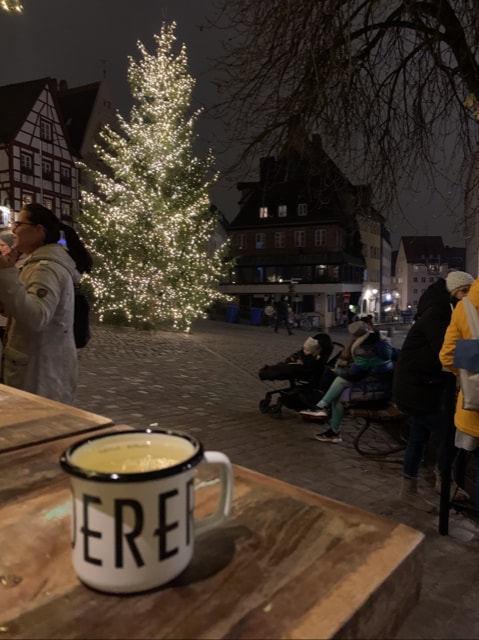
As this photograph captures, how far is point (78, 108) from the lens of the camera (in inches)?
1419

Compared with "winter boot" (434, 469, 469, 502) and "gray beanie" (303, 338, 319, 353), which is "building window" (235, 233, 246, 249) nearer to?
"gray beanie" (303, 338, 319, 353)

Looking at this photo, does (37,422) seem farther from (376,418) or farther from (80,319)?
(376,418)

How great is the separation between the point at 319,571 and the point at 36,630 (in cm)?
42

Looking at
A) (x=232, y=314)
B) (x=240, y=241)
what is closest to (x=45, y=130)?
(x=232, y=314)

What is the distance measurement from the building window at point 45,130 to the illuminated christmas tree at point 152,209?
15485 millimetres

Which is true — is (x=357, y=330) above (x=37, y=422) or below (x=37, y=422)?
above

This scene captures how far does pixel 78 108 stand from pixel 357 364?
36.9 m

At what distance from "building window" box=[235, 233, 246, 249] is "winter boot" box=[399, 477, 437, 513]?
41.5m

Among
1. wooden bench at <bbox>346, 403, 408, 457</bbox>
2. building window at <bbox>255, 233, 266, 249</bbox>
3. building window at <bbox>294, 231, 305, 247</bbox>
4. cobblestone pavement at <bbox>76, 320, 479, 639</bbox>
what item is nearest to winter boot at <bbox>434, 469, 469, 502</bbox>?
cobblestone pavement at <bbox>76, 320, 479, 639</bbox>

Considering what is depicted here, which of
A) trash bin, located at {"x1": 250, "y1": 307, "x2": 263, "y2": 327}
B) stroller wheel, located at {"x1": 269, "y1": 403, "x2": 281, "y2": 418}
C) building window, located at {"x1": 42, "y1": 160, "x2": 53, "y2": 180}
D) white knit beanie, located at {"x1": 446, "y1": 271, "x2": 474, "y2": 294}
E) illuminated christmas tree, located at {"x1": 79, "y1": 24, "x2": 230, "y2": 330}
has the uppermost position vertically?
building window, located at {"x1": 42, "y1": 160, "x2": 53, "y2": 180}

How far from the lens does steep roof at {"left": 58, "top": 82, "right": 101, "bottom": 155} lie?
115 ft

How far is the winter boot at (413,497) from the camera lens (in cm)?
402

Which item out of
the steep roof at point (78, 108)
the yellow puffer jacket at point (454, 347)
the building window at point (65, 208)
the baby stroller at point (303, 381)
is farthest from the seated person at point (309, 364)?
the steep roof at point (78, 108)

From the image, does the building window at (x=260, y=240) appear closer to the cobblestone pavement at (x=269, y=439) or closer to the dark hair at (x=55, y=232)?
the cobblestone pavement at (x=269, y=439)
